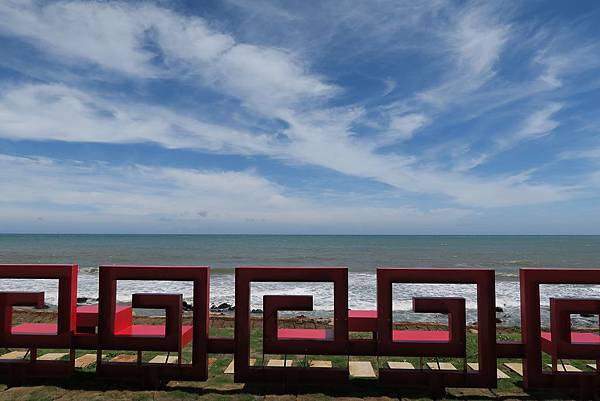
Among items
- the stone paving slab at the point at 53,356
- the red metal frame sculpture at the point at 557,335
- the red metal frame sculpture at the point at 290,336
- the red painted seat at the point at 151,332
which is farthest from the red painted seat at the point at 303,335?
the stone paving slab at the point at 53,356

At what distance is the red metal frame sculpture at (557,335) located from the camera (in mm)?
6211

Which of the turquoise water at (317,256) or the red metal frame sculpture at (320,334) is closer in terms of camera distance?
the red metal frame sculpture at (320,334)

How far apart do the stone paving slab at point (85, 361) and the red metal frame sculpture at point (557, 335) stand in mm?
7236

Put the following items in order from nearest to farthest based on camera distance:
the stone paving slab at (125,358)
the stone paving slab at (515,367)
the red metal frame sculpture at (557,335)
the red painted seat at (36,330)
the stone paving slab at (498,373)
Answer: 1. the red metal frame sculpture at (557,335)
2. the red painted seat at (36,330)
3. the stone paving slab at (498,373)
4. the stone paving slab at (515,367)
5. the stone paving slab at (125,358)

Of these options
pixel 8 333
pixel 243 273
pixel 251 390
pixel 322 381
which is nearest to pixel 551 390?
pixel 322 381

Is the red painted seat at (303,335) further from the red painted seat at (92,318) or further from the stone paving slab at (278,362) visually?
the red painted seat at (92,318)

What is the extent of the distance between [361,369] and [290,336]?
1.63m

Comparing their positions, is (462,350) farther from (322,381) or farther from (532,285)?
(322,381)

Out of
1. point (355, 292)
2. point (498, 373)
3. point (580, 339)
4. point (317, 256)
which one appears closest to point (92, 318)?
point (498, 373)

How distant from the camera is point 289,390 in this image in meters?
6.33

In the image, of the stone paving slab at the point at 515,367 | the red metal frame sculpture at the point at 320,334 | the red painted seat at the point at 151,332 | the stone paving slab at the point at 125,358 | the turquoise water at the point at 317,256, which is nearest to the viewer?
the red metal frame sculpture at the point at 320,334

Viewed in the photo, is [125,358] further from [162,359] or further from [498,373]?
[498,373]

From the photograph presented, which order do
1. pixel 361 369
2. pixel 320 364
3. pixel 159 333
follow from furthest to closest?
1. pixel 320 364
2. pixel 361 369
3. pixel 159 333

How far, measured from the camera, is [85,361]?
7.68 metres
